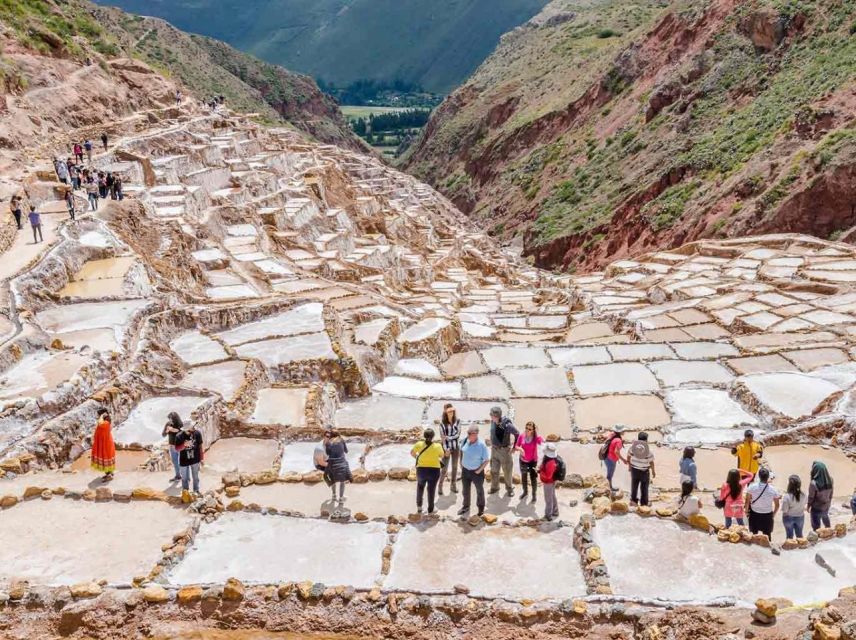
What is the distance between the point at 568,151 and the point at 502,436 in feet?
196

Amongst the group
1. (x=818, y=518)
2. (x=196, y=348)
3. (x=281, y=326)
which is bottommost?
(x=818, y=518)

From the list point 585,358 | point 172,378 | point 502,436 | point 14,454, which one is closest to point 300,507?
point 502,436

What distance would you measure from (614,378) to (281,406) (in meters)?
7.33

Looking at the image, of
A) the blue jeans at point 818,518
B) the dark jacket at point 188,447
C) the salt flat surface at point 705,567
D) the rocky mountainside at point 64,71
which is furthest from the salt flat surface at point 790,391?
the rocky mountainside at point 64,71

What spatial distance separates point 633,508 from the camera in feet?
27.2

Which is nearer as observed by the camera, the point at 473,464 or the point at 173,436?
the point at 473,464

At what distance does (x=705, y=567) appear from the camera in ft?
23.9

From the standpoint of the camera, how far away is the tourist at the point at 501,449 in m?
9.07

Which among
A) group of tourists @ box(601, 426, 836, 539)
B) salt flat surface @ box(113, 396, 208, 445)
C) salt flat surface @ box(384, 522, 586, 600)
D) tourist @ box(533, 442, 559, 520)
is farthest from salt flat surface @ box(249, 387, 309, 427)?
group of tourists @ box(601, 426, 836, 539)

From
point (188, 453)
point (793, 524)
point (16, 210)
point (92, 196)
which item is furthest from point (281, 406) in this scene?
point (92, 196)

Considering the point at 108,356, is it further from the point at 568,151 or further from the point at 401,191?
the point at 568,151

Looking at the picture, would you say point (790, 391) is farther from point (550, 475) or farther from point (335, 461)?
point (335, 461)

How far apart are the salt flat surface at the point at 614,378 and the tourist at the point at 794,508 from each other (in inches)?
251

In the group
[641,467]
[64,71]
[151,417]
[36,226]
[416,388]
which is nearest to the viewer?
[641,467]
